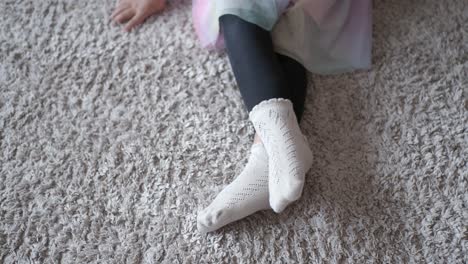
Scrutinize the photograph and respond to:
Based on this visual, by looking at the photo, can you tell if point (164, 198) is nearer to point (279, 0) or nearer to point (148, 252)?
point (148, 252)

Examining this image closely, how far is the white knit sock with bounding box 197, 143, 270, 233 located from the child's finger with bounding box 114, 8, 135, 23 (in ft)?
1.33

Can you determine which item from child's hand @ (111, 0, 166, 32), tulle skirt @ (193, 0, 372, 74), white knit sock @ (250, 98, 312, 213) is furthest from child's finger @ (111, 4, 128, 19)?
white knit sock @ (250, 98, 312, 213)

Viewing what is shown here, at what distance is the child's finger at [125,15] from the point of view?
3.16ft

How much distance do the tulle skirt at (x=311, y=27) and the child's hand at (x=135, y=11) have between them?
106 mm

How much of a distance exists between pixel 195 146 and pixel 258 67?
0.58ft

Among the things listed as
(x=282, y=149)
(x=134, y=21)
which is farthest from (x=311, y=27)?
(x=134, y=21)

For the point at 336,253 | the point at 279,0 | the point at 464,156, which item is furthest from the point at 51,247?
the point at 464,156

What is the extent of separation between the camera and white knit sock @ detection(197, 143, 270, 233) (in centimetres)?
75

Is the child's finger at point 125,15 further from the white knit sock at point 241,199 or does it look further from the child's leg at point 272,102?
the white knit sock at point 241,199

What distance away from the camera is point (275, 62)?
0.80 meters

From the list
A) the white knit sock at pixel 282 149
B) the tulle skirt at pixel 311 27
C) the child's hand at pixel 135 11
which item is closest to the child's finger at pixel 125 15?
the child's hand at pixel 135 11

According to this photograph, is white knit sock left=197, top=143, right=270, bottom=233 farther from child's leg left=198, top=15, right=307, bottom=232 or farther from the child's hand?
the child's hand

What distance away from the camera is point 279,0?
0.83 m

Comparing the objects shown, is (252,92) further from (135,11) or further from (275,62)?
(135,11)
